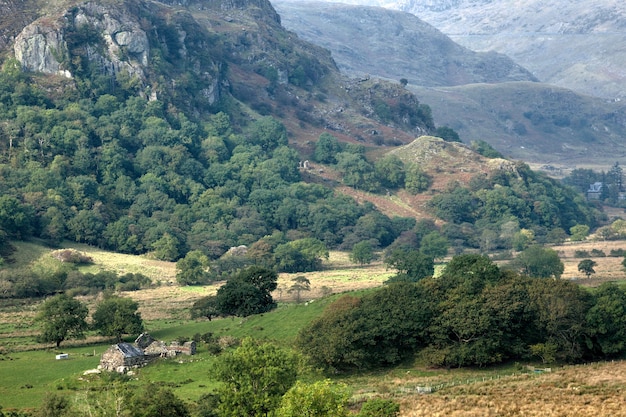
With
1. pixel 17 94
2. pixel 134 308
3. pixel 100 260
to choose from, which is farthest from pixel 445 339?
pixel 17 94

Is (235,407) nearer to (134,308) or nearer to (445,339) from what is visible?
(445,339)

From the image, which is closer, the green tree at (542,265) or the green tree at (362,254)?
the green tree at (542,265)

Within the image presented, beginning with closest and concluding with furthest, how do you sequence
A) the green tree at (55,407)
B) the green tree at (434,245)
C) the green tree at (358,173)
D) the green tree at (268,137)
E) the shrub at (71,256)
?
the green tree at (55,407)
the shrub at (71,256)
the green tree at (434,245)
the green tree at (358,173)
the green tree at (268,137)

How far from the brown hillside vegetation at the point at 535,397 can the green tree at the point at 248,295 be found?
107 feet

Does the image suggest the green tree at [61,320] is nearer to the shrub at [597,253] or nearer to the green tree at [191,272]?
the green tree at [191,272]

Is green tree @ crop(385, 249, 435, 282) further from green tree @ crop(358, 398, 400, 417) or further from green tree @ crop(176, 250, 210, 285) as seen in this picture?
green tree @ crop(358, 398, 400, 417)

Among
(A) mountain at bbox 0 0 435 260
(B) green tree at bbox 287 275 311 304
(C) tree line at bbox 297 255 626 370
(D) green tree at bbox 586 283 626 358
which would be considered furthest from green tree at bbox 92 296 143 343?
(A) mountain at bbox 0 0 435 260

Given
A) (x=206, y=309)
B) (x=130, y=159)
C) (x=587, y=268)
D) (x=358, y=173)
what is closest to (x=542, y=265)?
(x=587, y=268)

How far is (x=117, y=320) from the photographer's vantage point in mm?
88250

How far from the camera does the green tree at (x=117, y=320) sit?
88.1 m

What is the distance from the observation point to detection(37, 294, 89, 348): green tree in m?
85.8

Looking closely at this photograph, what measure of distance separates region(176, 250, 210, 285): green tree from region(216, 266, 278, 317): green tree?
2658 cm

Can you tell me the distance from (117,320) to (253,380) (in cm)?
3112

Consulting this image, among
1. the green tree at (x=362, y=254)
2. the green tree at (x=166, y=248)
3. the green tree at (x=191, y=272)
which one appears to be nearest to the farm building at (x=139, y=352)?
the green tree at (x=191, y=272)
